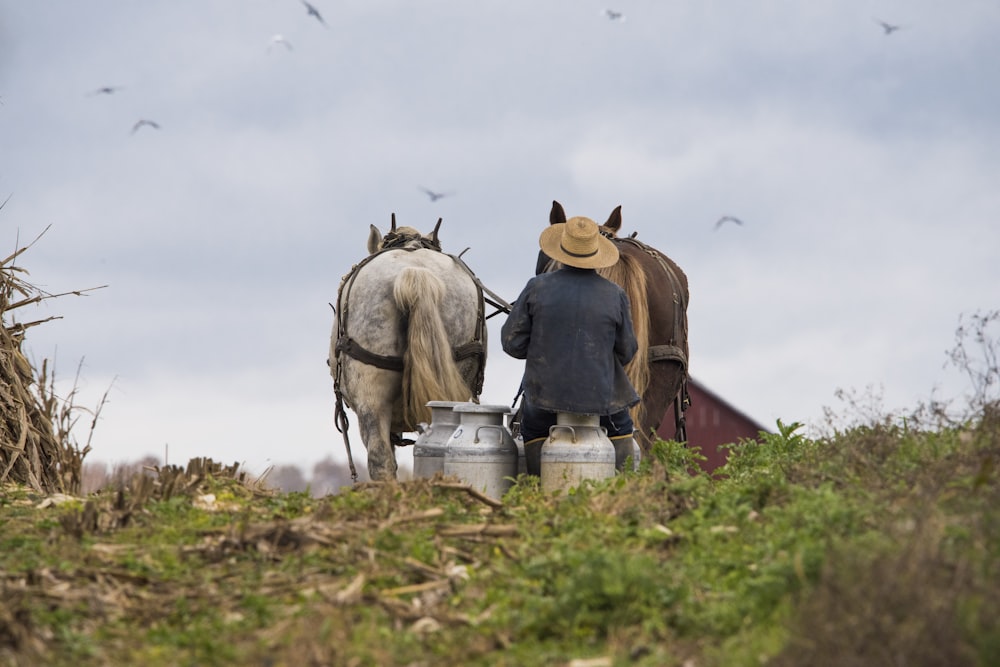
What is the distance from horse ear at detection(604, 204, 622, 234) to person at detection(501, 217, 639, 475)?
199cm

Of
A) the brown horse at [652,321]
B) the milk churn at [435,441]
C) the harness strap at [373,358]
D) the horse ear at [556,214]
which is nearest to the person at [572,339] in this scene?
the milk churn at [435,441]

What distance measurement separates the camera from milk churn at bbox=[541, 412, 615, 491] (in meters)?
8.74

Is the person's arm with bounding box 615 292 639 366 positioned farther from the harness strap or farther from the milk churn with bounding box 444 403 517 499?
the harness strap

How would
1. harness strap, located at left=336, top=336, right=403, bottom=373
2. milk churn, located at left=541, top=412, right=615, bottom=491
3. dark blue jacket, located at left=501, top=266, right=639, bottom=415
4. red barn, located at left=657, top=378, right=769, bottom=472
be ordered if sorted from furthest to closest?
red barn, located at left=657, top=378, right=769, bottom=472 → harness strap, located at left=336, top=336, right=403, bottom=373 → dark blue jacket, located at left=501, top=266, right=639, bottom=415 → milk churn, located at left=541, top=412, right=615, bottom=491

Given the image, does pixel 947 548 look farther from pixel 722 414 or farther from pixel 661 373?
pixel 722 414

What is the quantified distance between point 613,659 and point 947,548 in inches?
67.2

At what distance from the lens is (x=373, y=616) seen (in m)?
5.21

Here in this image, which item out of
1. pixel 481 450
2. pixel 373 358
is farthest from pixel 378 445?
pixel 481 450

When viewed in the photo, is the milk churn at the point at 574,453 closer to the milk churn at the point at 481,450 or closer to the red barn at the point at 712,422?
the milk churn at the point at 481,450

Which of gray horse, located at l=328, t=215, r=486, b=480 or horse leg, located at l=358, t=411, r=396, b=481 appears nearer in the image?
gray horse, located at l=328, t=215, r=486, b=480

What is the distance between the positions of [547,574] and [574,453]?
124 inches

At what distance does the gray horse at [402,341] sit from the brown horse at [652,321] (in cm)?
116

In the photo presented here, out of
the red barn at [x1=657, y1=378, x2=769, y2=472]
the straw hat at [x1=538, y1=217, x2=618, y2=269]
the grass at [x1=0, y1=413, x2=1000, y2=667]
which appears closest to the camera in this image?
the grass at [x1=0, y1=413, x2=1000, y2=667]

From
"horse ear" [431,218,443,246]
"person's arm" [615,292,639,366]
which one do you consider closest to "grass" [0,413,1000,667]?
"person's arm" [615,292,639,366]
